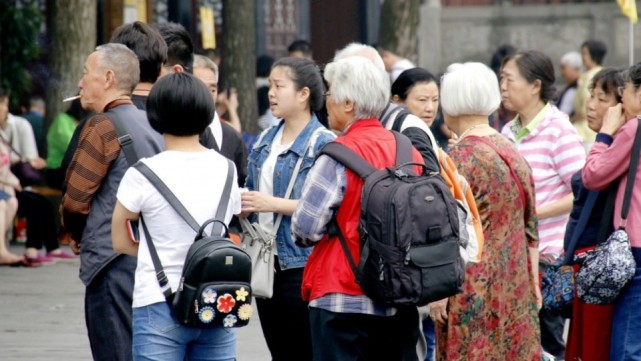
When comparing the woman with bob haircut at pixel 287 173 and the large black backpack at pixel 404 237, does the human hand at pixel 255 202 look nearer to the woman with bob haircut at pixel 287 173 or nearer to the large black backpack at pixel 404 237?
the woman with bob haircut at pixel 287 173

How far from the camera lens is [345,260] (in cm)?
541

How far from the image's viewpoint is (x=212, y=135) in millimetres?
6773

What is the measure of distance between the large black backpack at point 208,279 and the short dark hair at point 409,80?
2.44 metres

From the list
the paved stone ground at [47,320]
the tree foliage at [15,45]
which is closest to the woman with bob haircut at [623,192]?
the paved stone ground at [47,320]

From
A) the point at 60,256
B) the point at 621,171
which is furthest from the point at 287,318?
the point at 60,256

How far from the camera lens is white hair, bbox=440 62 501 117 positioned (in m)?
6.54

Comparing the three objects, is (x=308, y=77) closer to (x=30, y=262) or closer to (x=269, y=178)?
(x=269, y=178)

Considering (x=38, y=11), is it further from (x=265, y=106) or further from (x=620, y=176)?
(x=620, y=176)

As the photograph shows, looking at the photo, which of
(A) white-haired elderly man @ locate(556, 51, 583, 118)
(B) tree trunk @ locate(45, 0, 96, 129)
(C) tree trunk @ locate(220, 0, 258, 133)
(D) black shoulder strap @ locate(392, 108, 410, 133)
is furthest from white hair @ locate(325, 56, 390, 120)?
(C) tree trunk @ locate(220, 0, 258, 133)

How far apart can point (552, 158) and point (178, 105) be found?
3038 millimetres

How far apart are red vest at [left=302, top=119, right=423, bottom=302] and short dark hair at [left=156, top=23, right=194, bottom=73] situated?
63.7 inches

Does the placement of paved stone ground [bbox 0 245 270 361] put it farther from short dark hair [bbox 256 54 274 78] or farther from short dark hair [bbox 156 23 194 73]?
short dark hair [bbox 256 54 274 78]

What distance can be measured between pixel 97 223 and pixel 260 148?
3.58 ft

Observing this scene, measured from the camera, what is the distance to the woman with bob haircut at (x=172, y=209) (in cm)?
525
